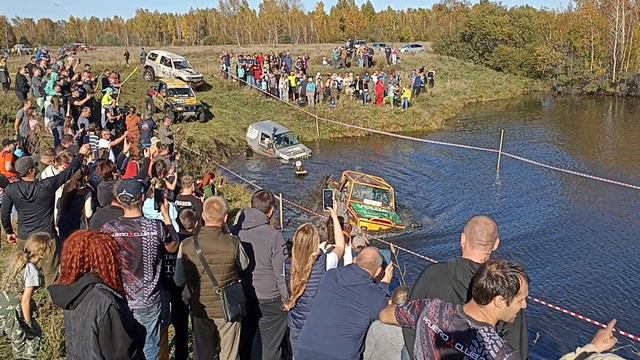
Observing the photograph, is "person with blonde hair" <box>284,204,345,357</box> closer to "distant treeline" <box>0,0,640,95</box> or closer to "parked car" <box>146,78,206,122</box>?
"parked car" <box>146,78,206,122</box>

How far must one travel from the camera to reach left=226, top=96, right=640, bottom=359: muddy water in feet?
45.3

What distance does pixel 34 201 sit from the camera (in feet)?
25.5

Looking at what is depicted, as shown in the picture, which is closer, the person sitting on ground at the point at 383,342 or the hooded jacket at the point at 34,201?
the person sitting on ground at the point at 383,342

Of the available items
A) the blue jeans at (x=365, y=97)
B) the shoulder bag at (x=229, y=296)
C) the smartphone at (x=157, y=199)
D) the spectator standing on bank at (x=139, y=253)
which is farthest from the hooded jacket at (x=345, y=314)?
the blue jeans at (x=365, y=97)

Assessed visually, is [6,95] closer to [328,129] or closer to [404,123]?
[328,129]

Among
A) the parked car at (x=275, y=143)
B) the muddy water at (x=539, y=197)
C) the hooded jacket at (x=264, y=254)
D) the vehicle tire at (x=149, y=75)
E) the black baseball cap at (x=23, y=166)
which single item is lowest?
the muddy water at (x=539, y=197)

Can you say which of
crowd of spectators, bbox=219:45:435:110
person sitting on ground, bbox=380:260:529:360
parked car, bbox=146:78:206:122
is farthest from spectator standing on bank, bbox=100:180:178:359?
crowd of spectators, bbox=219:45:435:110

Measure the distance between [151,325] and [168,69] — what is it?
31.7m

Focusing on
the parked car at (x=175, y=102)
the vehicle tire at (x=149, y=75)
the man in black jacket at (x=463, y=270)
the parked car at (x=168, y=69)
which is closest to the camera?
the man in black jacket at (x=463, y=270)

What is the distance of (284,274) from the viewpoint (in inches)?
254

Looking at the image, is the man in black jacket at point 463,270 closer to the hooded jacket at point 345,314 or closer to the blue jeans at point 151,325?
the hooded jacket at point 345,314

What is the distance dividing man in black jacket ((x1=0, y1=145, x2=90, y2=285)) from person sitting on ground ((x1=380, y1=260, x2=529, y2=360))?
5.51 metres

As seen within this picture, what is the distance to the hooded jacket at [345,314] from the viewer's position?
4.86 meters

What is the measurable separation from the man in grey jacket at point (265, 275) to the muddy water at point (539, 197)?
652 cm
